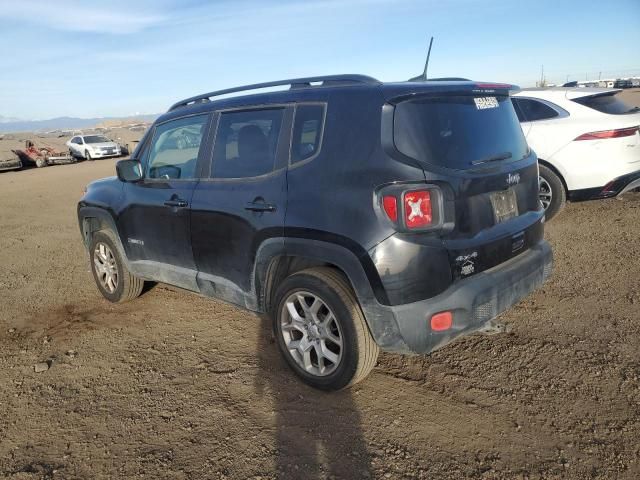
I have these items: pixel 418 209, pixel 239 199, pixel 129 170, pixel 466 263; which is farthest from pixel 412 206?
pixel 129 170

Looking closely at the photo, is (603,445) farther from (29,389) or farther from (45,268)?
(45,268)

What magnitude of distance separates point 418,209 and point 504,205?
757mm

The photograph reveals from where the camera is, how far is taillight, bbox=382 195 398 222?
8.55 feet

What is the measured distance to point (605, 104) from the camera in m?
6.25

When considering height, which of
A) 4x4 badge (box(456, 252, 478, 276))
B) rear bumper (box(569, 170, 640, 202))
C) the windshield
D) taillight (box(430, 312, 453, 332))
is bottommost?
taillight (box(430, 312, 453, 332))

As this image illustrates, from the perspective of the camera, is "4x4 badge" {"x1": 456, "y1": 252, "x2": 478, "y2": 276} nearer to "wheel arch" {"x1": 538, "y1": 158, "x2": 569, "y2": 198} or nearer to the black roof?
the black roof

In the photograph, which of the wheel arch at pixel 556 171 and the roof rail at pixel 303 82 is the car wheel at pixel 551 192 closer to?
the wheel arch at pixel 556 171

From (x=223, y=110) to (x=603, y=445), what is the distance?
3172mm

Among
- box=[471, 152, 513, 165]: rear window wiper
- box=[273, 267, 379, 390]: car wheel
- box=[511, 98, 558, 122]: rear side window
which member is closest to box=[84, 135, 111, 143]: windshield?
box=[511, 98, 558, 122]: rear side window

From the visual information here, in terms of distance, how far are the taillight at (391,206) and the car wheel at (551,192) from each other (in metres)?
4.44

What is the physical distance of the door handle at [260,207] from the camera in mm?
3138

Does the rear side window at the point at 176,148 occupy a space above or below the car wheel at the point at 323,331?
above

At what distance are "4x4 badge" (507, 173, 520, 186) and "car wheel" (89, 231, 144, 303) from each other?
11.5ft

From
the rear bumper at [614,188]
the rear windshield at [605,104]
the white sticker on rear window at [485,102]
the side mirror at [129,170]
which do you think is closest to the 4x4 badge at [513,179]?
the white sticker on rear window at [485,102]
